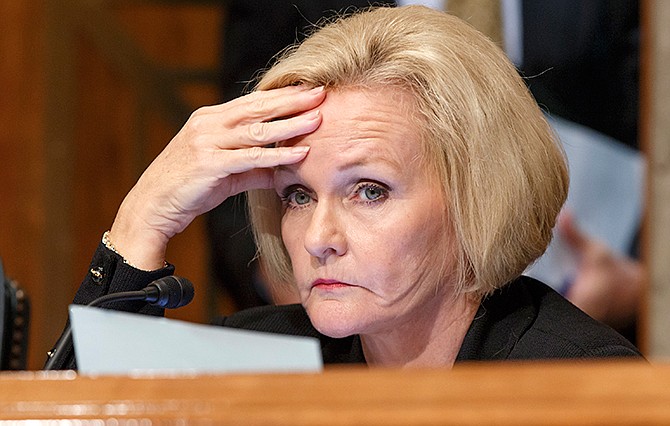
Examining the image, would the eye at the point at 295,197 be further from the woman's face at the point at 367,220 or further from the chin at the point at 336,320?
the chin at the point at 336,320

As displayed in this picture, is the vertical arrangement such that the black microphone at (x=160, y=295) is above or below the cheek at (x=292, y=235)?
above

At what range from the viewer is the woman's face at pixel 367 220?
144cm

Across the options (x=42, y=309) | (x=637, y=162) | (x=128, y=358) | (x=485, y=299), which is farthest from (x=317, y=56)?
(x=42, y=309)

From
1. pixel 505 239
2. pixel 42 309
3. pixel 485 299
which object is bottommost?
pixel 42 309

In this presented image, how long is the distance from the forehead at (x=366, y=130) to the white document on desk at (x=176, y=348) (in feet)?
2.09

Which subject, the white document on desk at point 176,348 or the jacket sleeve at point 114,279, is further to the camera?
the jacket sleeve at point 114,279

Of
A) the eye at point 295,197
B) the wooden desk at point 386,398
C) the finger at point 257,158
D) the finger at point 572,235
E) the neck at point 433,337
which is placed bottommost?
the finger at point 572,235

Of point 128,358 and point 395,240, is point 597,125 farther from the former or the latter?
point 128,358

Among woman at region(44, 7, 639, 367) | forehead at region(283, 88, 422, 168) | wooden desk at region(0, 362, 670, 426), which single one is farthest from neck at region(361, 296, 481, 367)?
wooden desk at region(0, 362, 670, 426)

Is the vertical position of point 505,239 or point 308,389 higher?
point 308,389

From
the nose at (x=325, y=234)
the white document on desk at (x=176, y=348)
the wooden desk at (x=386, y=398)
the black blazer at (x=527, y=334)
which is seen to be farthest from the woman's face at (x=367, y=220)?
the wooden desk at (x=386, y=398)

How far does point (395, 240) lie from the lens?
1.45 meters

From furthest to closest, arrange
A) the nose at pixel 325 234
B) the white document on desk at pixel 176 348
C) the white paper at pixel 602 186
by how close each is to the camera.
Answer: the white paper at pixel 602 186 → the nose at pixel 325 234 → the white document on desk at pixel 176 348

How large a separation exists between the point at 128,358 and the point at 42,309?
9.48ft
